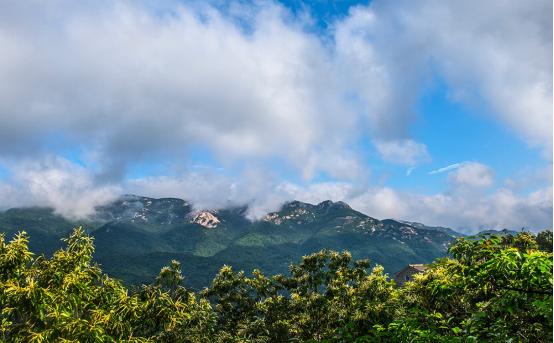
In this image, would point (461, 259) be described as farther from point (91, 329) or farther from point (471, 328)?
point (91, 329)

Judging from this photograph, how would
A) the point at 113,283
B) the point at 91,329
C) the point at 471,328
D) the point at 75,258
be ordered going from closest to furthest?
the point at 471,328, the point at 91,329, the point at 75,258, the point at 113,283

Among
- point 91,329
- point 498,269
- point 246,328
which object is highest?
point 498,269

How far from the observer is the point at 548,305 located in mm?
9180

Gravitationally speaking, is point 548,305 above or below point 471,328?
above

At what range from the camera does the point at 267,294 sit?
59.8 meters

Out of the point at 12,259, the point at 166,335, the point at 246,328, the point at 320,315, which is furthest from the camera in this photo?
the point at 320,315

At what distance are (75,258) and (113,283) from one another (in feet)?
10.8

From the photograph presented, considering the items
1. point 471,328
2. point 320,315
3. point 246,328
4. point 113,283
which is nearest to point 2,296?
point 113,283

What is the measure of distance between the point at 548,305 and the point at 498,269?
1.30 metres

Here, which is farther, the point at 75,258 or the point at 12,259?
the point at 75,258

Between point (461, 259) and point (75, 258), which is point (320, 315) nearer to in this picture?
point (75, 258)

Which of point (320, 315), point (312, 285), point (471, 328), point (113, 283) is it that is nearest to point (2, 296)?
point (113, 283)

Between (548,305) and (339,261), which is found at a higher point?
(339,261)

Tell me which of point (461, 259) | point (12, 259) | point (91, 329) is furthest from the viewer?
point (12, 259)
